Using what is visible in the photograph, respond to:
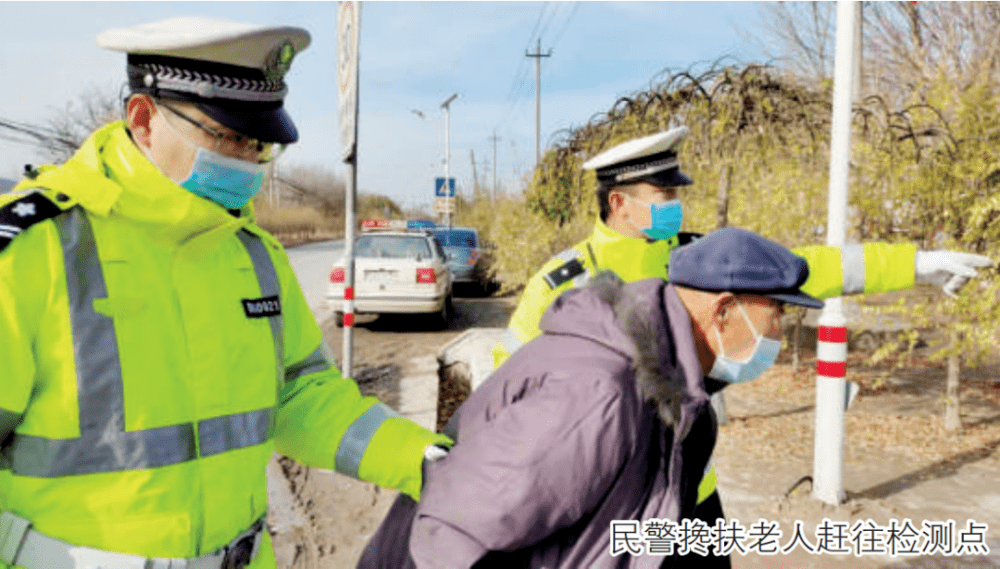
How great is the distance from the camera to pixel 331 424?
177 centimetres

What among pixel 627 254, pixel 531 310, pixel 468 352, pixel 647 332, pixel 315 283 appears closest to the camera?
pixel 647 332

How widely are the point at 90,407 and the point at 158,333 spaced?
0.58ft

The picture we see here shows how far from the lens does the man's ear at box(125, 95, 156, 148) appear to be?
1522 mm

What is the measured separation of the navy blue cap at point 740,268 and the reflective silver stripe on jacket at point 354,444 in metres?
0.82

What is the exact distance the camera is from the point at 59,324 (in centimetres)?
130

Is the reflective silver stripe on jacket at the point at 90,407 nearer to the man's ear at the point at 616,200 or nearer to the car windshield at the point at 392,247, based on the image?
the man's ear at the point at 616,200

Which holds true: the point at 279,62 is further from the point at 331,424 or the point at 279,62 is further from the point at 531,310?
the point at 531,310

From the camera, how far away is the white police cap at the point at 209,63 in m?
1.46

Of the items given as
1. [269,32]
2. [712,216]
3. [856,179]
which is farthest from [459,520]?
[712,216]

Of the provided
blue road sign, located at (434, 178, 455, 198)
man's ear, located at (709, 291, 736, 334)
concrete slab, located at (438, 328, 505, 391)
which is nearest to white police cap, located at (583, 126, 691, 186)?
man's ear, located at (709, 291, 736, 334)

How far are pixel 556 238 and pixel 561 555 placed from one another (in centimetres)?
1000

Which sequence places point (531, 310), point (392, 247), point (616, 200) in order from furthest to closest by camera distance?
point (392, 247) < point (616, 200) < point (531, 310)

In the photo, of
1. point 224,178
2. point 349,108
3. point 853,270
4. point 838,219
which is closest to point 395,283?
point 349,108

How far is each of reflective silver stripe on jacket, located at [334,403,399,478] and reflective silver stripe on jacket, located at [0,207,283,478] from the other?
16.7 inches
